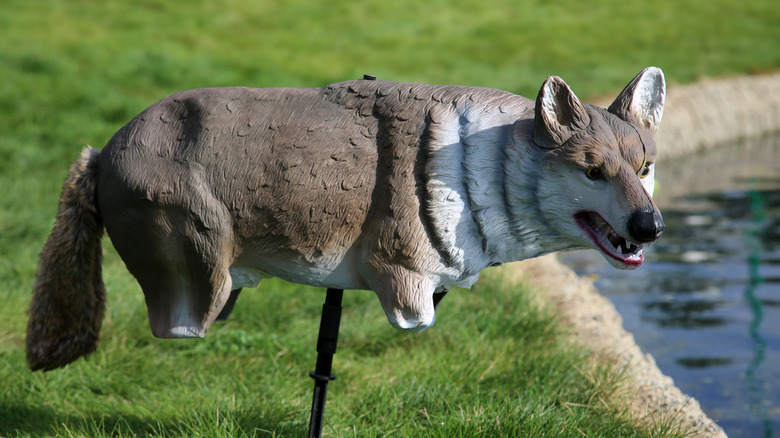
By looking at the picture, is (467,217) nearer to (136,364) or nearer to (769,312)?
(136,364)

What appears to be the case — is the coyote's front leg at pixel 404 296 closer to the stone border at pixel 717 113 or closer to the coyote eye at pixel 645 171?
the coyote eye at pixel 645 171

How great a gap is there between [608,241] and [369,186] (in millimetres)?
566

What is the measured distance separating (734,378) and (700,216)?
3.32 m

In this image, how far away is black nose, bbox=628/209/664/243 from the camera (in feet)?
5.56

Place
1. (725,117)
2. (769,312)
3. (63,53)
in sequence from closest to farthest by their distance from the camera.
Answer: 1. (769,312)
2. (63,53)
3. (725,117)

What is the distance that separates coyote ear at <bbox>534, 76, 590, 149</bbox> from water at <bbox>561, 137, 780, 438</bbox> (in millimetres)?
2276

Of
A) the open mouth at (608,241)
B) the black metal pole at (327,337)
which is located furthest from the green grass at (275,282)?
the open mouth at (608,241)

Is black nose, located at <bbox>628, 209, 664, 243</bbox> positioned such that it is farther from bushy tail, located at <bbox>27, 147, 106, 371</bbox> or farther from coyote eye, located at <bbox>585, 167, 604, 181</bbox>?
bushy tail, located at <bbox>27, 147, 106, 371</bbox>

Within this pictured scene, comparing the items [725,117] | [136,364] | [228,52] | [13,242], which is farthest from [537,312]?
[725,117]

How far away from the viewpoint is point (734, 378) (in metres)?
4.39

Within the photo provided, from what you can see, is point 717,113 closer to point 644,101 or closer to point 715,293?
point 715,293

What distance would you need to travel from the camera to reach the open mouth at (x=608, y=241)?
1799 millimetres

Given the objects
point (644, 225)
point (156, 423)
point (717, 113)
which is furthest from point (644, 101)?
point (717, 113)

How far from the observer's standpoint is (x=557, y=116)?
70.3 inches
